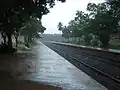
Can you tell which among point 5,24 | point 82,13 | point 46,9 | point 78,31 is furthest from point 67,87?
point 78,31

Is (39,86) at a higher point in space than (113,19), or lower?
→ lower

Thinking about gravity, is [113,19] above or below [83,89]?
above

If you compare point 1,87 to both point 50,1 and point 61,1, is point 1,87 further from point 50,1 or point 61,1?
point 50,1

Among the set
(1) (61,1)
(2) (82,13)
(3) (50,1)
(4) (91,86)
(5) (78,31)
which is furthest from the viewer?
(5) (78,31)

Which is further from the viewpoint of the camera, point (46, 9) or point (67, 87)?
point (46, 9)

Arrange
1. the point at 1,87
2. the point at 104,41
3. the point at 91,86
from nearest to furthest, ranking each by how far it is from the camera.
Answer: the point at 1,87 → the point at 91,86 → the point at 104,41

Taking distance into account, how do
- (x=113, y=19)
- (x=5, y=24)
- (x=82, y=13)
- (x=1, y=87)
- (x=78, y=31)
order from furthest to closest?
(x=78, y=31) → (x=82, y=13) → (x=113, y=19) → (x=5, y=24) → (x=1, y=87)

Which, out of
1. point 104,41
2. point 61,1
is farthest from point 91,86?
point 104,41

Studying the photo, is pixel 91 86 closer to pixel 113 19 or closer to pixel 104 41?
pixel 113 19

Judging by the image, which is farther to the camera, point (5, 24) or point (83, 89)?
point (5, 24)

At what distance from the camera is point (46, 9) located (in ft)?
80.3

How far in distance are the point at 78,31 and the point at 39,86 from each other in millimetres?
99059

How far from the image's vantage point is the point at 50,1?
2439 centimetres

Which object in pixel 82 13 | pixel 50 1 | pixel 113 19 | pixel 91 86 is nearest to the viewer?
pixel 91 86
